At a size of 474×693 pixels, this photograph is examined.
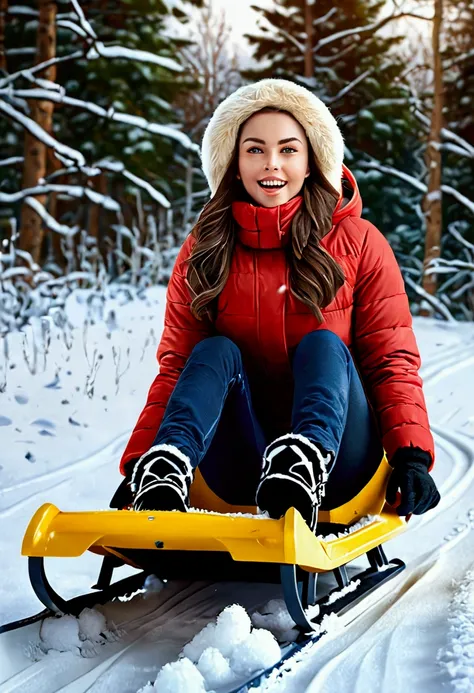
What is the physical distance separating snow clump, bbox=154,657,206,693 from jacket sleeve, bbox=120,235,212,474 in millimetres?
634

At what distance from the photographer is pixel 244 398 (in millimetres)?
1759

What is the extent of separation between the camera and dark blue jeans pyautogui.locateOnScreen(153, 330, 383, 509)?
1.56 m

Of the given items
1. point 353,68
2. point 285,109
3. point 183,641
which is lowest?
point 183,641

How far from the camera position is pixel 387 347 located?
74.5 inches

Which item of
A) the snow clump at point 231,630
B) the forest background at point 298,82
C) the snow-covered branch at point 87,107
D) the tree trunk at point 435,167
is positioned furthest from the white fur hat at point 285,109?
the tree trunk at point 435,167

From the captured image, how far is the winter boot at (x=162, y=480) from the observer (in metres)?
1.45

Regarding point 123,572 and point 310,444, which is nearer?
point 310,444

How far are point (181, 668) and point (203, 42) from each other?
29.3 ft

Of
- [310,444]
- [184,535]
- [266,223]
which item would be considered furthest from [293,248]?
[184,535]

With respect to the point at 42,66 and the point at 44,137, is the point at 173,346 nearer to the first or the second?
the point at 44,137

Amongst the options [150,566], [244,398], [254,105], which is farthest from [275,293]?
[150,566]

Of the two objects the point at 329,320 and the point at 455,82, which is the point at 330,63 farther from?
the point at 329,320

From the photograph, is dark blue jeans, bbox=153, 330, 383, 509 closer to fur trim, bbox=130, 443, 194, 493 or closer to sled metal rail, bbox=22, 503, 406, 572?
fur trim, bbox=130, 443, 194, 493

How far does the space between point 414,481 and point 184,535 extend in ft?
1.99
